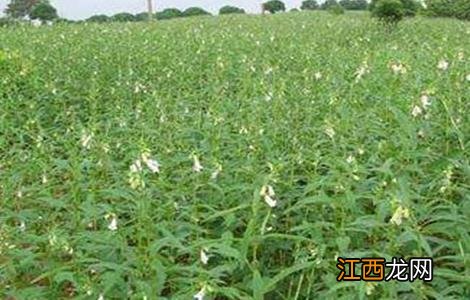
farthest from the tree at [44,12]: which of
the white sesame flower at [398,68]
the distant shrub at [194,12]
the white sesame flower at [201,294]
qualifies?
the white sesame flower at [201,294]

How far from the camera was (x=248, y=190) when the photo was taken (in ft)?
12.2

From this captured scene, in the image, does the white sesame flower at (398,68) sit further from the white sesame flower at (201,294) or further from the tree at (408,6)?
the tree at (408,6)

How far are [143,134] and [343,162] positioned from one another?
195 cm

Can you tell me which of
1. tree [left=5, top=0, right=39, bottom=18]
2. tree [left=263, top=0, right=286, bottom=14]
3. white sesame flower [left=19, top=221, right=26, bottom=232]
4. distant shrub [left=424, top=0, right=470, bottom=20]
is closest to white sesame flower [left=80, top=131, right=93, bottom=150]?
white sesame flower [left=19, top=221, right=26, bottom=232]

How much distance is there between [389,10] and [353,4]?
52.5 feet

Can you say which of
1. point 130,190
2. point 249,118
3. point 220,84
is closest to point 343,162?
point 130,190

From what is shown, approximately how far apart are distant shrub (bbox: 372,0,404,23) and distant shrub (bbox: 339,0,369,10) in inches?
594

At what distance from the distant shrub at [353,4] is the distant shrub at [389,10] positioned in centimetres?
1509

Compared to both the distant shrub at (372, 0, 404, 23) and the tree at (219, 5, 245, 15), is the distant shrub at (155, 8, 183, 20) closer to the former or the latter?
the tree at (219, 5, 245, 15)

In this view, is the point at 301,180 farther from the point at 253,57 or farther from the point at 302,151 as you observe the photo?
the point at 253,57

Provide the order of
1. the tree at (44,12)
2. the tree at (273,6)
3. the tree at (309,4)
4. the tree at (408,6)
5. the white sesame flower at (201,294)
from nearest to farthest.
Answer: the white sesame flower at (201,294) → the tree at (408,6) → the tree at (273,6) → the tree at (44,12) → the tree at (309,4)

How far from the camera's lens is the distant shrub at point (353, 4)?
30.0 metres

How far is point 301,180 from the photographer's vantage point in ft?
13.2

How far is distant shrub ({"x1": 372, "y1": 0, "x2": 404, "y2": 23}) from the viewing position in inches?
577
